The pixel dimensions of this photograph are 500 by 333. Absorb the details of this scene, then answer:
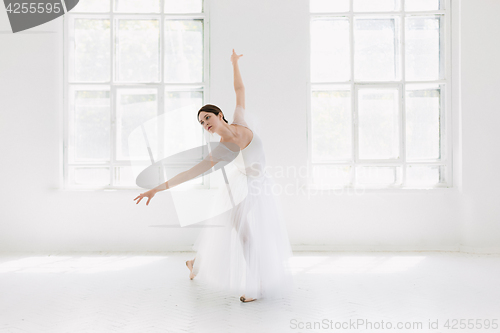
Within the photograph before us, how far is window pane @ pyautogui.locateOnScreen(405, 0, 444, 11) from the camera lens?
4121 mm

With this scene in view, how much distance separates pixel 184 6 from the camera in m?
4.12

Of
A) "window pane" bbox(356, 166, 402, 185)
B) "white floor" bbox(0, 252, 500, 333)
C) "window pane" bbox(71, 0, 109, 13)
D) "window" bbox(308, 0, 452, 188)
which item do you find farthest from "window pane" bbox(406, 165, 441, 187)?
"window pane" bbox(71, 0, 109, 13)

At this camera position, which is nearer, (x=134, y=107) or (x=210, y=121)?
(x=210, y=121)

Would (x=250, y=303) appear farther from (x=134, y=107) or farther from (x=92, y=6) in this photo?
(x=92, y=6)

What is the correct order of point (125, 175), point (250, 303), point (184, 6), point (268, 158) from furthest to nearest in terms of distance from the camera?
1. point (125, 175)
2. point (184, 6)
3. point (268, 158)
4. point (250, 303)

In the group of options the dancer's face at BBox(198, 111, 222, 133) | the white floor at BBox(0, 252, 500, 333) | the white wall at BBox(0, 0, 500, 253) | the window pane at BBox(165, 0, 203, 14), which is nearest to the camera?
the white floor at BBox(0, 252, 500, 333)

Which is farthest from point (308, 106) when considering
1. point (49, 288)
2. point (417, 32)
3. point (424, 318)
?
point (49, 288)

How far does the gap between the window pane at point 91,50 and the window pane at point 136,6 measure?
9.0 inches

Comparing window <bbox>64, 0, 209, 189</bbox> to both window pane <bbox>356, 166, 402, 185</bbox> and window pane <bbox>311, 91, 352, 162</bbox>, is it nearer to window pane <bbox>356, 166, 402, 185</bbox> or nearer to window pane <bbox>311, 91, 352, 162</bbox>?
window pane <bbox>311, 91, 352, 162</bbox>

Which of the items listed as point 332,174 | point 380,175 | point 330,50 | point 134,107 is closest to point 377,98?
point 330,50

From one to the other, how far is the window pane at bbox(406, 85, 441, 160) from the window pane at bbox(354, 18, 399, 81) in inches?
14.6

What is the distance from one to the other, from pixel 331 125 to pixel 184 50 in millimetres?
1862

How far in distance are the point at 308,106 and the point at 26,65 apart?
10.2 feet

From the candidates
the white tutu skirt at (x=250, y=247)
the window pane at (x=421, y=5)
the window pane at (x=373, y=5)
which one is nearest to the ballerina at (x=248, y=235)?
the white tutu skirt at (x=250, y=247)
